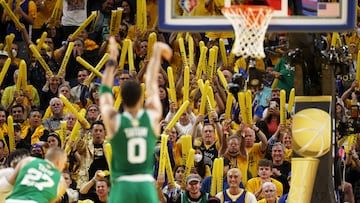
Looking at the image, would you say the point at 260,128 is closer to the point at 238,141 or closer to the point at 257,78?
the point at 238,141

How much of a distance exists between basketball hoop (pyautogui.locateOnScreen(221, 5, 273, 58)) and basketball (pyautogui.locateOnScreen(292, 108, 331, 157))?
159 centimetres

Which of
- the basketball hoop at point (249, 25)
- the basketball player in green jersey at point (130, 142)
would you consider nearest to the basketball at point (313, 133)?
the basketball hoop at point (249, 25)

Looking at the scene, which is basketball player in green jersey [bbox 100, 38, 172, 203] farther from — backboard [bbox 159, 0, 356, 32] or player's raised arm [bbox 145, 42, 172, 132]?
backboard [bbox 159, 0, 356, 32]

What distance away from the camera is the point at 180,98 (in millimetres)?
17891

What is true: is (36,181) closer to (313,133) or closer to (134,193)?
(134,193)

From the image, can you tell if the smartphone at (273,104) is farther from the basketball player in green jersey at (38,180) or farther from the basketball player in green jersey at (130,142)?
the basketball player in green jersey at (130,142)

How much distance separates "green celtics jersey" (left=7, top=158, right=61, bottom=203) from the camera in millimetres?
11930

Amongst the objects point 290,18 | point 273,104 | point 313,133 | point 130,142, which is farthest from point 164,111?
point 130,142

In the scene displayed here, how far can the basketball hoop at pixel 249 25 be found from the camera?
511 inches

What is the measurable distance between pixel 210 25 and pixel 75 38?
20.9ft

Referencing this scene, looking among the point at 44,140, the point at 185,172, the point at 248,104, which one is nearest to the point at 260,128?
the point at 248,104

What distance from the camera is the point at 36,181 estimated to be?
11.9m

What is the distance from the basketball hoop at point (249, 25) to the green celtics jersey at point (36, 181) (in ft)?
7.22

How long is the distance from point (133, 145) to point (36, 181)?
1.18m
